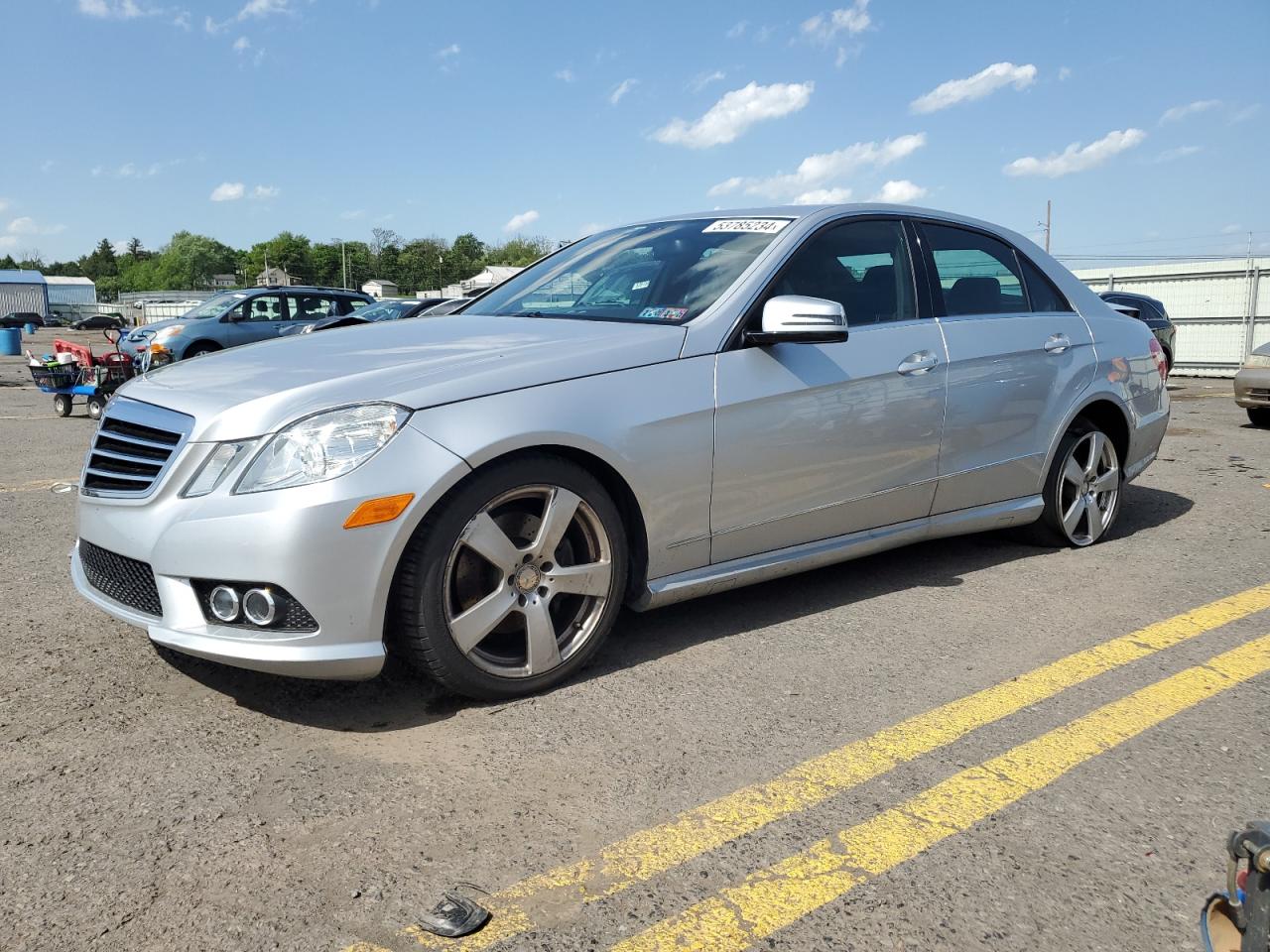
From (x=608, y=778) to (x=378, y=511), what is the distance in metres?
0.93

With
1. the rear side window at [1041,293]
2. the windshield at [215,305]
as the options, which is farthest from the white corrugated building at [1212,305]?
the rear side window at [1041,293]

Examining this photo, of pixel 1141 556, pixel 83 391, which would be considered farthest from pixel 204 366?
pixel 83 391

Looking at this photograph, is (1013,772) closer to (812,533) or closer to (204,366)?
(812,533)

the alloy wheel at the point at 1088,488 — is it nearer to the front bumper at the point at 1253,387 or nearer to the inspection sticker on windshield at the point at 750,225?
the inspection sticker on windshield at the point at 750,225

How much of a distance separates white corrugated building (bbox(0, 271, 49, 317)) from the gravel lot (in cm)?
8303

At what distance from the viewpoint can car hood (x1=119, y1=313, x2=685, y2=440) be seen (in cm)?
284

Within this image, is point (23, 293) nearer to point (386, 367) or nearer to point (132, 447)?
point (132, 447)

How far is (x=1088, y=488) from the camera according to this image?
4.96m

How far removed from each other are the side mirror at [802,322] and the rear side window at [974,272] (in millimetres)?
1057

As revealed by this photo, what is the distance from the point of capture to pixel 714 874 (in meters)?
2.15

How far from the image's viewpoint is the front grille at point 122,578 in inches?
114

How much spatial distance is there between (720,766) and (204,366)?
82.5 inches

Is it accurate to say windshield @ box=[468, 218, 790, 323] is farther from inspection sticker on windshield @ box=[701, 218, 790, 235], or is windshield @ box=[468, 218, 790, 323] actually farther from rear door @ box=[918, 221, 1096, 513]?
rear door @ box=[918, 221, 1096, 513]

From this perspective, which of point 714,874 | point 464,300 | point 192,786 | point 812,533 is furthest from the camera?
point 464,300
